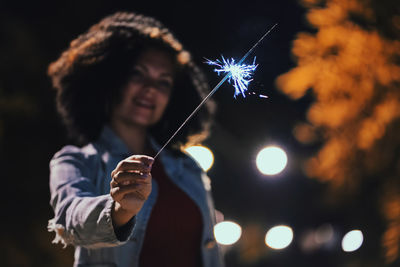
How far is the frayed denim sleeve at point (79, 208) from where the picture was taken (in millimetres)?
1212

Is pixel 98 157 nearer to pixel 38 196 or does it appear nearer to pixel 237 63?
pixel 237 63

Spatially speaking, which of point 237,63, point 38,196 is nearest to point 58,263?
point 38,196

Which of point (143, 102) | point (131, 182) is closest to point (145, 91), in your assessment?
point (143, 102)

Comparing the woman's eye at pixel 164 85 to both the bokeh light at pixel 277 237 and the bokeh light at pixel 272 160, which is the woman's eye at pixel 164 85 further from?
the bokeh light at pixel 277 237

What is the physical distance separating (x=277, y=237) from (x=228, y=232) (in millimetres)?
595

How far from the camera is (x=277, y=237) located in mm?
4969

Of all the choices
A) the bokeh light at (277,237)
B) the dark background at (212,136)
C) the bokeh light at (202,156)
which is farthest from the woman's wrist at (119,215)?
the bokeh light at (277,237)

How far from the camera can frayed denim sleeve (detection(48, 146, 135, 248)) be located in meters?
1.21

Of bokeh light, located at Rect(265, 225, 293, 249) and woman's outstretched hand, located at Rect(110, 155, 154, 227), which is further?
bokeh light, located at Rect(265, 225, 293, 249)

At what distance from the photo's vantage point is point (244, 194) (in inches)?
190

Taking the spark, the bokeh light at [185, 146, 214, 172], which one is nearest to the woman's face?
the spark

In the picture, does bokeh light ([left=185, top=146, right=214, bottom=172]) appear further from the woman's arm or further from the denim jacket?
the woman's arm

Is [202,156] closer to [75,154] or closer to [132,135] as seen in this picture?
[132,135]

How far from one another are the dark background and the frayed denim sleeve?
1135 millimetres
